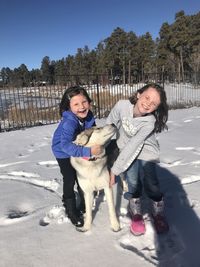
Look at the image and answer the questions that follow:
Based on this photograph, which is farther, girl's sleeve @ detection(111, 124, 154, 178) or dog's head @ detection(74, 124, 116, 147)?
girl's sleeve @ detection(111, 124, 154, 178)

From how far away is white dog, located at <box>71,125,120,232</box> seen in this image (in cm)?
260

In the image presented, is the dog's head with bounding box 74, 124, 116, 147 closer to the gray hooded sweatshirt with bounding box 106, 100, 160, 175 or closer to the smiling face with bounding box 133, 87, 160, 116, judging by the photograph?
the gray hooded sweatshirt with bounding box 106, 100, 160, 175

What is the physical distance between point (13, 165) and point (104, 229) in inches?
117

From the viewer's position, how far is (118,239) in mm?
2730

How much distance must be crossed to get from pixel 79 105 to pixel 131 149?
63cm

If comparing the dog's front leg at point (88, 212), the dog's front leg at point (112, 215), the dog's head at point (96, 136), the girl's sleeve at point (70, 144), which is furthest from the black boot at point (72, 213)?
the dog's head at point (96, 136)

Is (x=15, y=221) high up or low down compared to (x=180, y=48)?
down

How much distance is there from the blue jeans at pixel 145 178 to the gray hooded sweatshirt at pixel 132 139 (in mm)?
66

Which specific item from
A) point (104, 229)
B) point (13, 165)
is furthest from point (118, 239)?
point (13, 165)

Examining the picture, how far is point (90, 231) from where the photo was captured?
2.90m

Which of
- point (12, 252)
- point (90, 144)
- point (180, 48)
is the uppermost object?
point (180, 48)

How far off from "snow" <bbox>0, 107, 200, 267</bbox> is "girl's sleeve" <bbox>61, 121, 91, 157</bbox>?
78 centimetres

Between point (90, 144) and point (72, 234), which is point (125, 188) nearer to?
point (72, 234)

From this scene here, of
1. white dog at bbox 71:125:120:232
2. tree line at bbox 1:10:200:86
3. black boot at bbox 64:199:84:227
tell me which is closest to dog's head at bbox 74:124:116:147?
white dog at bbox 71:125:120:232
